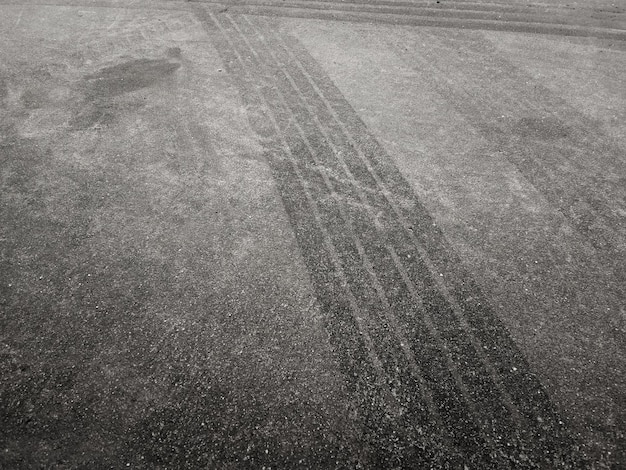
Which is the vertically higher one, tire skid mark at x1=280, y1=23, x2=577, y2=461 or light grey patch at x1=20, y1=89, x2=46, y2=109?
light grey patch at x1=20, y1=89, x2=46, y2=109

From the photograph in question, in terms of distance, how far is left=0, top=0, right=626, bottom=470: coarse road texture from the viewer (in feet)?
10.3

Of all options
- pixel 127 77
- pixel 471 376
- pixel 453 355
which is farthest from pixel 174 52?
pixel 471 376

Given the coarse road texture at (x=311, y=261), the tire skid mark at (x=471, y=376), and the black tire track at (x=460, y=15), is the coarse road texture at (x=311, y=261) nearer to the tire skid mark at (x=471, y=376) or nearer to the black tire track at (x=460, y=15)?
the tire skid mark at (x=471, y=376)

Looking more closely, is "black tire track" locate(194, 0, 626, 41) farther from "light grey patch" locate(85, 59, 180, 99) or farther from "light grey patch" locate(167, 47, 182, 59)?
"light grey patch" locate(85, 59, 180, 99)

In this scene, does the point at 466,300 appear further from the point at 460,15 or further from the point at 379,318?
the point at 460,15

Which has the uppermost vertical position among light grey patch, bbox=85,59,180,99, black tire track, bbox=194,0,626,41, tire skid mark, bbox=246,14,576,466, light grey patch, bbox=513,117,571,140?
black tire track, bbox=194,0,626,41

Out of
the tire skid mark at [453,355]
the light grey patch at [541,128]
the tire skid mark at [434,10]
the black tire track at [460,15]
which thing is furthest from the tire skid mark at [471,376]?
the tire skid mark at [434,10]

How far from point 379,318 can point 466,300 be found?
908 mm

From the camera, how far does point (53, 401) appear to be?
3.26 m

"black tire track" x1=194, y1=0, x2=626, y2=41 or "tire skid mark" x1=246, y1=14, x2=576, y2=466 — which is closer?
"tire skid mark" x1=246, y1=14, x2=576, y2=466

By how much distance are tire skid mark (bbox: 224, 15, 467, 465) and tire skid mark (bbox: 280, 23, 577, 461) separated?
0.52 m

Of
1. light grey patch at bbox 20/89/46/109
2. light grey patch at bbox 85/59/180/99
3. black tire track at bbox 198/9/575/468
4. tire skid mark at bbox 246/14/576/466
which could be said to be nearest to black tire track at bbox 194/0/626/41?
light grey patch at bbox 85/59/180/99

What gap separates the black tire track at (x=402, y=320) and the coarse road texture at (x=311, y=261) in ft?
0.07

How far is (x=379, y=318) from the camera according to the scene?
383cm
